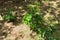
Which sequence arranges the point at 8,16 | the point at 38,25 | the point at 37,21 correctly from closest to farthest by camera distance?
the point at 38,25, the point at 37,21, the point at 8,16

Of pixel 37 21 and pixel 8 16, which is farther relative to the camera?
pixel 8 16

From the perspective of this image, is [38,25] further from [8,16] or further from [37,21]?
[8,16]

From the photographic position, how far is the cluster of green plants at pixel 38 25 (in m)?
4.91

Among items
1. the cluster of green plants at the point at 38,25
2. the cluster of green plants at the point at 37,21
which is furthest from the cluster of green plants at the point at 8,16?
the cluster of green plants at the point at 38,25

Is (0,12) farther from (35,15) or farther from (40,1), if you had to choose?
(40,1)

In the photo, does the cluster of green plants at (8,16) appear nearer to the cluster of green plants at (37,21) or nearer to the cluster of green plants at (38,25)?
the cluster of green plants at (37,21)

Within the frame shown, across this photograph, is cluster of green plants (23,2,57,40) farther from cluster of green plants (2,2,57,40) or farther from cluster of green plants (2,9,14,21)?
cluster of green plants (2,9,14,21)

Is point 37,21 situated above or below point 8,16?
below

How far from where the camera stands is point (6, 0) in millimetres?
6301

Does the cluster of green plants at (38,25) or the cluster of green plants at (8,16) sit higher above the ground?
the cluster of green plants at (8,16)

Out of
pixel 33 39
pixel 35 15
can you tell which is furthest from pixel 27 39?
pixel 35 15

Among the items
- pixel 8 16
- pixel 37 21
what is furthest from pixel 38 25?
pixel 8 16

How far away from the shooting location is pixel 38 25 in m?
5.21

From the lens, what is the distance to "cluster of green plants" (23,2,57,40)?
4910mm
